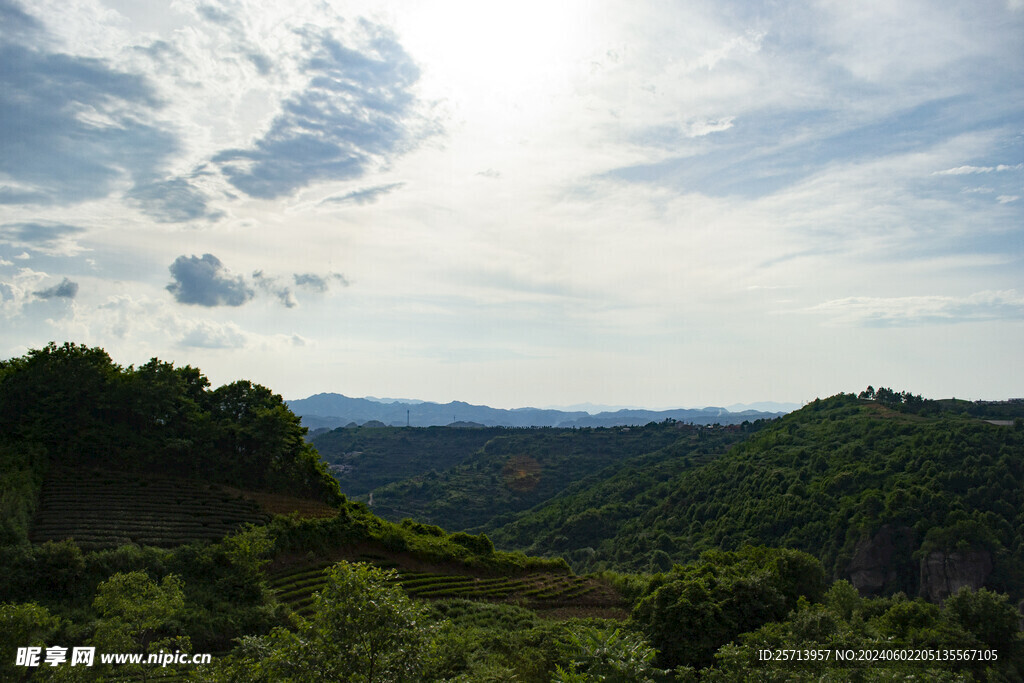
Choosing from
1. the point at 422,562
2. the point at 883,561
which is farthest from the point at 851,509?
the point at 422,562

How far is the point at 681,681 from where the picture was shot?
73.7ft

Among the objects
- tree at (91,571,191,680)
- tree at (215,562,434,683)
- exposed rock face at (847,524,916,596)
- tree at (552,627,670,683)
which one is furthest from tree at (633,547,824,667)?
exposed rock face at (847,524,916,596)

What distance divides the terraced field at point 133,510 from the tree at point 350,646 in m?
28.4

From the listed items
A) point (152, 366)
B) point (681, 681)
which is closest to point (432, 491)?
point (152, 366)

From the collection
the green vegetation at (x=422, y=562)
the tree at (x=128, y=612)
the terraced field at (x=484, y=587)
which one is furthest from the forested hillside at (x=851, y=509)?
the tree at (x=128, y=612)

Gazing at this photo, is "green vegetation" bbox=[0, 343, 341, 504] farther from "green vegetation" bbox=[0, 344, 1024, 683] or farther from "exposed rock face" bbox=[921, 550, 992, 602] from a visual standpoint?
"exposed rock face" bbox=[921, 550, 992, 602]

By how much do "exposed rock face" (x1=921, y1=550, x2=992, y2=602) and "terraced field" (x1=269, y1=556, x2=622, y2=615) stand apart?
41.0 metres

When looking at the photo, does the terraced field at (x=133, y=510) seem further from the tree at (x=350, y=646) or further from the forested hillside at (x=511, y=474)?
Answer: the forested hillside at (x=511, y=474)

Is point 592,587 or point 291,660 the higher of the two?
point 291,660

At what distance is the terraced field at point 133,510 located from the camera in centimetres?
3553

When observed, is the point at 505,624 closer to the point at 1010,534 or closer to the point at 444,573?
the point at 444,573

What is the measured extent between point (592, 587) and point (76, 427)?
1928 inches

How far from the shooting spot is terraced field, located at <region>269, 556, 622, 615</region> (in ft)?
132

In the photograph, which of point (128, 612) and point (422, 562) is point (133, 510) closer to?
point (422, 562)
